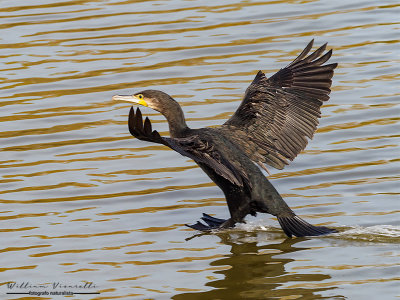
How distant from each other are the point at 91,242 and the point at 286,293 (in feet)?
5.86

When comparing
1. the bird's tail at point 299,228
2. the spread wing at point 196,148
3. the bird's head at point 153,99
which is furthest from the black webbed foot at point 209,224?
the bird's head at point 153,99

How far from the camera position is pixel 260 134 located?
8.48 meters

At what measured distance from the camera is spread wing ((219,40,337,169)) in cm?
843

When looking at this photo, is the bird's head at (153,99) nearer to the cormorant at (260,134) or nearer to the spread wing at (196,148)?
the cormorant at (260,134)

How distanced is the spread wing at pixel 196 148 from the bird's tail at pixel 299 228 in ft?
1.42

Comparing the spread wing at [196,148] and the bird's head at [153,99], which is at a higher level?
the bird's head at [153,99]

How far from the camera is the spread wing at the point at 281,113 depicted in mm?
8430

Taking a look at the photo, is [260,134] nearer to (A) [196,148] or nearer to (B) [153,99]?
(B) [153,99]

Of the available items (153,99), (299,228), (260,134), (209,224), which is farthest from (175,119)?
(299,228)

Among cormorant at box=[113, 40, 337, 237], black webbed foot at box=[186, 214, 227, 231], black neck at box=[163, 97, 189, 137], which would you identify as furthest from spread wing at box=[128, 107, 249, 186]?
black webbed foot at box=[186, 214, 227, 231]

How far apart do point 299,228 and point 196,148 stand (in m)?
1.07

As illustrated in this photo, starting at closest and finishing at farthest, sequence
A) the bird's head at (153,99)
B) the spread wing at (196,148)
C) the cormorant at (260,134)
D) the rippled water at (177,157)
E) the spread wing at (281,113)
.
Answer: the spread wing at (196,148) < the rippled water at (177,157) < the cormorant at (260,134) < the bird's head at (153,99) < the spread wing at (281,113)

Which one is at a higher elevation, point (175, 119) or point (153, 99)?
point (153, 99)

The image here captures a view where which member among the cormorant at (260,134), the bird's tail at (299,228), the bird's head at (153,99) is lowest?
the bird's tail at (299,228)
